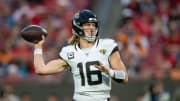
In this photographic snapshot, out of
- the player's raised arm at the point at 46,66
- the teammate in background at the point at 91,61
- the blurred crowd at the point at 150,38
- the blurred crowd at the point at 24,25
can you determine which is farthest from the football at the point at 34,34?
the blurred crowd at the point at 24,25

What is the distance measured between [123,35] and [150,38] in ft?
1.88

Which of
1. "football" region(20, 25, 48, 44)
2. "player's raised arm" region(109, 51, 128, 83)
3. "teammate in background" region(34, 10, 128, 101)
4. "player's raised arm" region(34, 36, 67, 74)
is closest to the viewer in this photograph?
"player's raised arm" region(109, 51, 128, 83)

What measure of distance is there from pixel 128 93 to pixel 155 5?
2682mm

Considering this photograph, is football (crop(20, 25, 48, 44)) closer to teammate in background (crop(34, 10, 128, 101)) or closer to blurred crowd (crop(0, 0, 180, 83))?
teammate in background (crop(34, 10, 128, 101))

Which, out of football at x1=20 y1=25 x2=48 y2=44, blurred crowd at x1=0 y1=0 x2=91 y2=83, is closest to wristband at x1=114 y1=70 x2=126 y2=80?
football at x1=20 y1=25 x2=48 y2=44

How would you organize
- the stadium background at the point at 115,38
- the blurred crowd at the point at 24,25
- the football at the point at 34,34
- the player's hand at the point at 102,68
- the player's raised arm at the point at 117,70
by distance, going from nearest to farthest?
the player's hand at the point at 102,68
the player's raised arm at the point at 117,70
the football at the point at 34,34
the stadium background at the point at 115,38
the blurred crowd at the point at 24,25

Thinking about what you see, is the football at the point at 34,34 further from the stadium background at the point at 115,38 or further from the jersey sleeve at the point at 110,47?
the stadium background at the point at 115,38

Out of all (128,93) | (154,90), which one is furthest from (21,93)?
(154,90)

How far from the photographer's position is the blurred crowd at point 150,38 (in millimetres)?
13234

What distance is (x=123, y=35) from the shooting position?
547 inches

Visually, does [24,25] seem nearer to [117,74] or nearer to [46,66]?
[46,66]

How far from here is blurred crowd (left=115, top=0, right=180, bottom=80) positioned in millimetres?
13234

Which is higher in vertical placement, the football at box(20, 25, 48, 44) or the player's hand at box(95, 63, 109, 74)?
the football at box(20, 25, 48, 44)

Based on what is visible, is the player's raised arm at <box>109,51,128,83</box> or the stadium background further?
the stadium background
